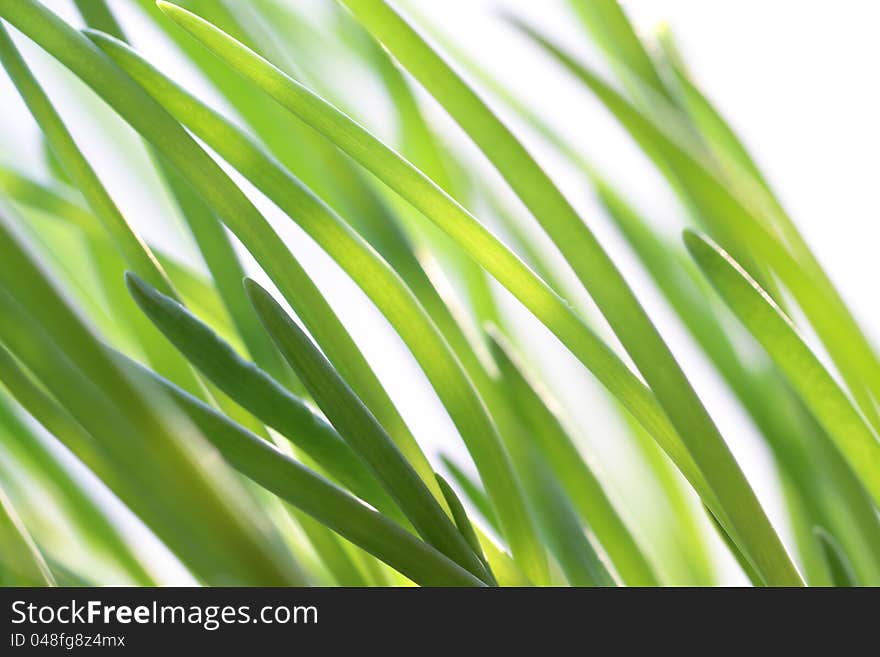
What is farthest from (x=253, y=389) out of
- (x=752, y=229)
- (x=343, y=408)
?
(x=752, y=229)

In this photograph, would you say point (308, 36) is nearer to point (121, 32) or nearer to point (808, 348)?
point (121, 32)

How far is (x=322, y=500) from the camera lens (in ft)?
0.51

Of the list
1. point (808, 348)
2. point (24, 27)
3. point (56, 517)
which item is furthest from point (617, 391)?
point (56, 517)

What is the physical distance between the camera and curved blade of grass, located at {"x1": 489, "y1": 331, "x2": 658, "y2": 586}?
248 millimetres

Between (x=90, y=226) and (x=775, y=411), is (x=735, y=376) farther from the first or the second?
(x=90, y=226)

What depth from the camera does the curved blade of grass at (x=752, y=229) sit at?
22 centimetres

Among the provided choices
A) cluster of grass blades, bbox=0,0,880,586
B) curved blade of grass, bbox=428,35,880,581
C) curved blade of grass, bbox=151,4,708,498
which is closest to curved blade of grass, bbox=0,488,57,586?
cluster of grass blades, bbox=0,0,880,586

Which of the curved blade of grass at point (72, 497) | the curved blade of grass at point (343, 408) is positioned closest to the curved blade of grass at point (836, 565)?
the curved blade of grass at point (343, 408)

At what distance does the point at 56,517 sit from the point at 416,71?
33cm

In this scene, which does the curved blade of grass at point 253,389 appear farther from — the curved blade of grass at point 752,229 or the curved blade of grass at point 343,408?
the curved blade of grass at point 752,229

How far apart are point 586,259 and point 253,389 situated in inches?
3.2
